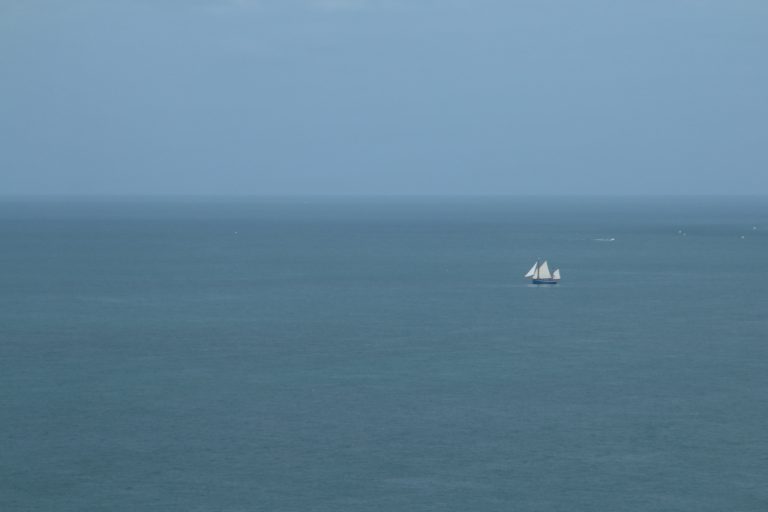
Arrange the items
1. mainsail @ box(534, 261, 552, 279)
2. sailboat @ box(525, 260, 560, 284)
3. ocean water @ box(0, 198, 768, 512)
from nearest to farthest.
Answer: ocean water @ box(0, 198, 768, 512)
sailboat @ box(525, 260, 560, 284)
mainsail @ box(534, 261, 552, 279)

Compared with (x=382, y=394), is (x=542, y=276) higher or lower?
higher

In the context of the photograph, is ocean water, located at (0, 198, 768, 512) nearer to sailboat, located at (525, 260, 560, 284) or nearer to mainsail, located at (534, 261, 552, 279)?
sailboat, located at (525, 260, 560, 284)

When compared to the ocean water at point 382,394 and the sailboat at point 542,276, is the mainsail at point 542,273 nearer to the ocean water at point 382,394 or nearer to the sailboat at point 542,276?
the sailboat at point 542,276

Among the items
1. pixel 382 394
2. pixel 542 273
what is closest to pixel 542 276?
pixel 542 273

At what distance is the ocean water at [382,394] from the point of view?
45.9 metres

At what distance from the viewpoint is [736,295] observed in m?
105

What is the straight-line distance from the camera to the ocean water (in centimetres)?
4591

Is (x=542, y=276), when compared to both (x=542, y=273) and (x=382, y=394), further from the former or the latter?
(x=382, y=394)

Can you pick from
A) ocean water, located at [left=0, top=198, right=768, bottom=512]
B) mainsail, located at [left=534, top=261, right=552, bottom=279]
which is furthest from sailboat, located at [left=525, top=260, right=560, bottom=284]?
ocean water, located at [left=0, top=198, right=768, bottom=512]

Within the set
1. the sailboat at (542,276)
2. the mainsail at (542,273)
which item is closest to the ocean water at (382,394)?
the sailboat at (542,276)

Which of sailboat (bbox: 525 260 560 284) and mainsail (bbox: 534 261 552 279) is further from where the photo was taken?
mainsail (bbox: 534 261 552 279)

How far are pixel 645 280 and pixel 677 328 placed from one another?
116 feet

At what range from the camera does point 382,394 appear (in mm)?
61094

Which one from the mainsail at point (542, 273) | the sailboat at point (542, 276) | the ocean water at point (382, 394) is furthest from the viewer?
the mainsail at point (542, 273)
